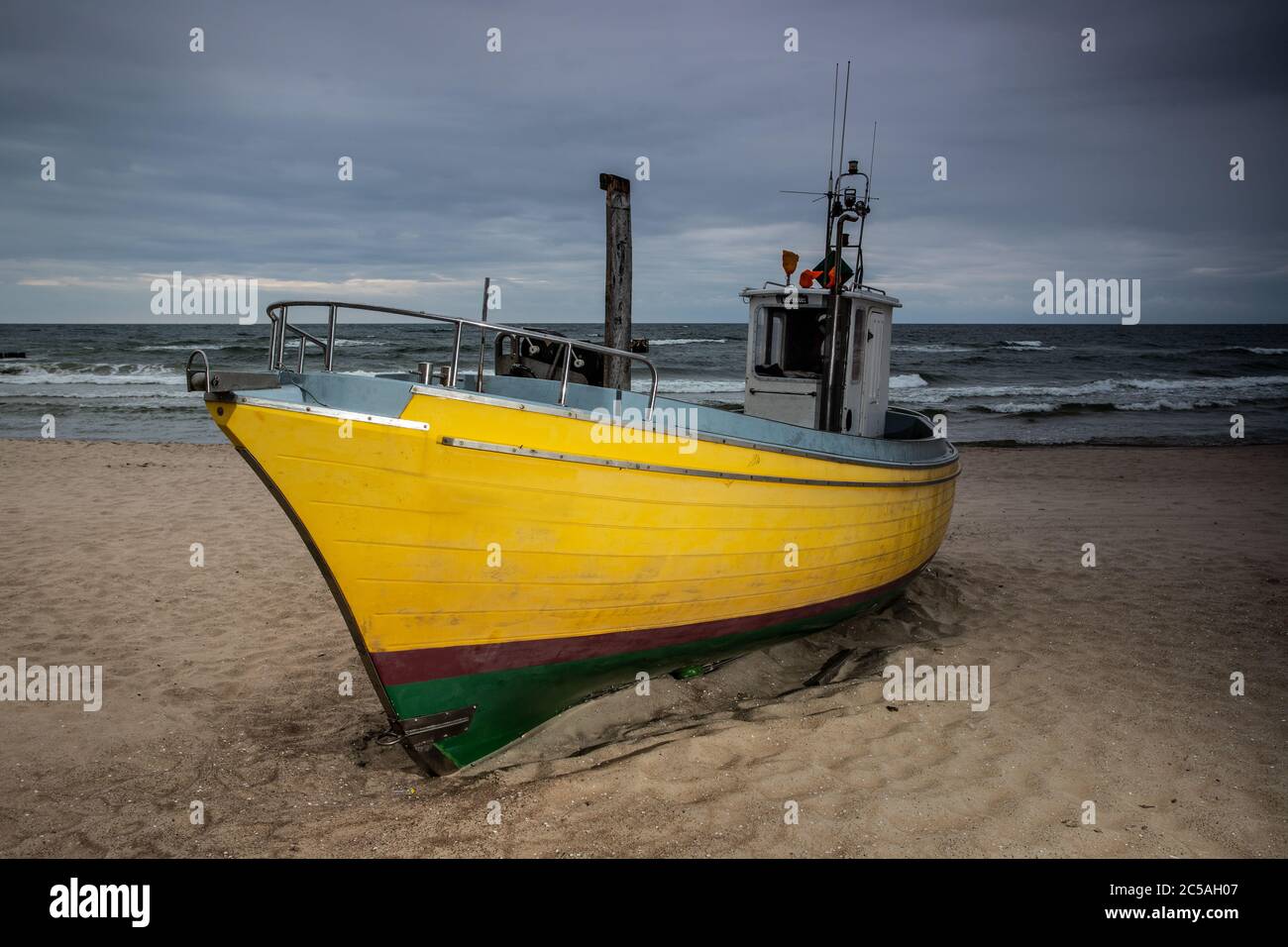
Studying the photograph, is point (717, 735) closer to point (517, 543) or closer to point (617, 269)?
point (517, 543)

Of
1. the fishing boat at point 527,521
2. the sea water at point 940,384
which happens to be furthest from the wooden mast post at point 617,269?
the sea water at point 940,384

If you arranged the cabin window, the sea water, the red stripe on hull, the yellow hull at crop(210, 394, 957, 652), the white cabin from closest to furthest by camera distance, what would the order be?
1. the yellow hull at crop(210, 394, 957, 652)
2. the red stripe on hull
3. the white cabin
4. the cabin window
5. the sea water

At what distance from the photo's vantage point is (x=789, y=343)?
285 inches

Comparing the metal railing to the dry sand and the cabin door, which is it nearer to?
the dry sand

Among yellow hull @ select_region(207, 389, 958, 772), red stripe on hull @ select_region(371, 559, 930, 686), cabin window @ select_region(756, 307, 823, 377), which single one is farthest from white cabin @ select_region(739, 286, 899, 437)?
red stripe on hull @ select_region(371, 559, 930, 686)

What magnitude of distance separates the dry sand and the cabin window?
7.31ft

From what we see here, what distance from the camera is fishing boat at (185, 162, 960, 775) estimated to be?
12.9ft

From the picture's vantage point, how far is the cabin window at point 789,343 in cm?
714

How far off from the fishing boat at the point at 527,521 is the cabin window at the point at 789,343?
2.99 feet

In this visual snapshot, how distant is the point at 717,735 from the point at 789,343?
144 inches

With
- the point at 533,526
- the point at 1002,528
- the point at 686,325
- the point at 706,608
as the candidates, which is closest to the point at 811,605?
the point at 706,608

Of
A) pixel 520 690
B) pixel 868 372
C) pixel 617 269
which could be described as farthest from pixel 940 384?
pixel 520 690

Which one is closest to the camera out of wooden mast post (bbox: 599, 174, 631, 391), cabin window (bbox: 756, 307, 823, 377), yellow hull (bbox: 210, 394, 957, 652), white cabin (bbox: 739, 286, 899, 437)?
→ yellow hull (bbox: 210, 394, 957, 652)

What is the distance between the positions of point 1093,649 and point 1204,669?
0.69m
